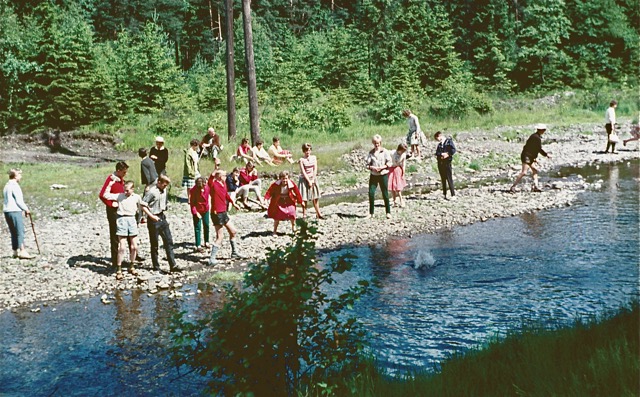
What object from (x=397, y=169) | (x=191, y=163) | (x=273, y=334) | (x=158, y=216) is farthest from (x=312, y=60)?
(x=273, y=334)

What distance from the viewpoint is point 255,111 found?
27.9 m

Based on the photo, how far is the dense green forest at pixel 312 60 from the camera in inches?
1538

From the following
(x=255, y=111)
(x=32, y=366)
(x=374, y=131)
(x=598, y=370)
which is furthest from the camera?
(x=374, y=131)

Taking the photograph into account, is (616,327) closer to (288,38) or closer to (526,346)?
(526,346)

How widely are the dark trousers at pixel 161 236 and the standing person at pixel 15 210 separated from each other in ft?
10.1

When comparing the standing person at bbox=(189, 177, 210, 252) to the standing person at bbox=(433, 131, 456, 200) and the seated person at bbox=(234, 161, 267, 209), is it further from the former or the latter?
the standing person at bbox=(433, 131, 456, 200)

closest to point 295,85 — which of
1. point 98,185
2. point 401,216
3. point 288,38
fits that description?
point 288,38

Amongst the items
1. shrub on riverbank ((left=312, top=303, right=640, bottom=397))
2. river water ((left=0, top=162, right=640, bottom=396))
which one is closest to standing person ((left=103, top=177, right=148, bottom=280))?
river water ((left=0, top=162, right=640, bottom=396))

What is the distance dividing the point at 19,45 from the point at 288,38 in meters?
28.4

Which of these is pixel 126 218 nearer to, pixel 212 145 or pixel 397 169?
pixel 397 169

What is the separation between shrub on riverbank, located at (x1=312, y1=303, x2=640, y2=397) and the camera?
17.8 feet

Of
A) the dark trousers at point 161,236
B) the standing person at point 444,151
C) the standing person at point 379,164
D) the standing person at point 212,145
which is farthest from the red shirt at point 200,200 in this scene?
the standing person at point 444,151

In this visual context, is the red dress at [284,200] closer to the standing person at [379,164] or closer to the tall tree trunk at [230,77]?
the standing person at [379,164]

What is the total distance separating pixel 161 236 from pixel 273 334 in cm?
762
